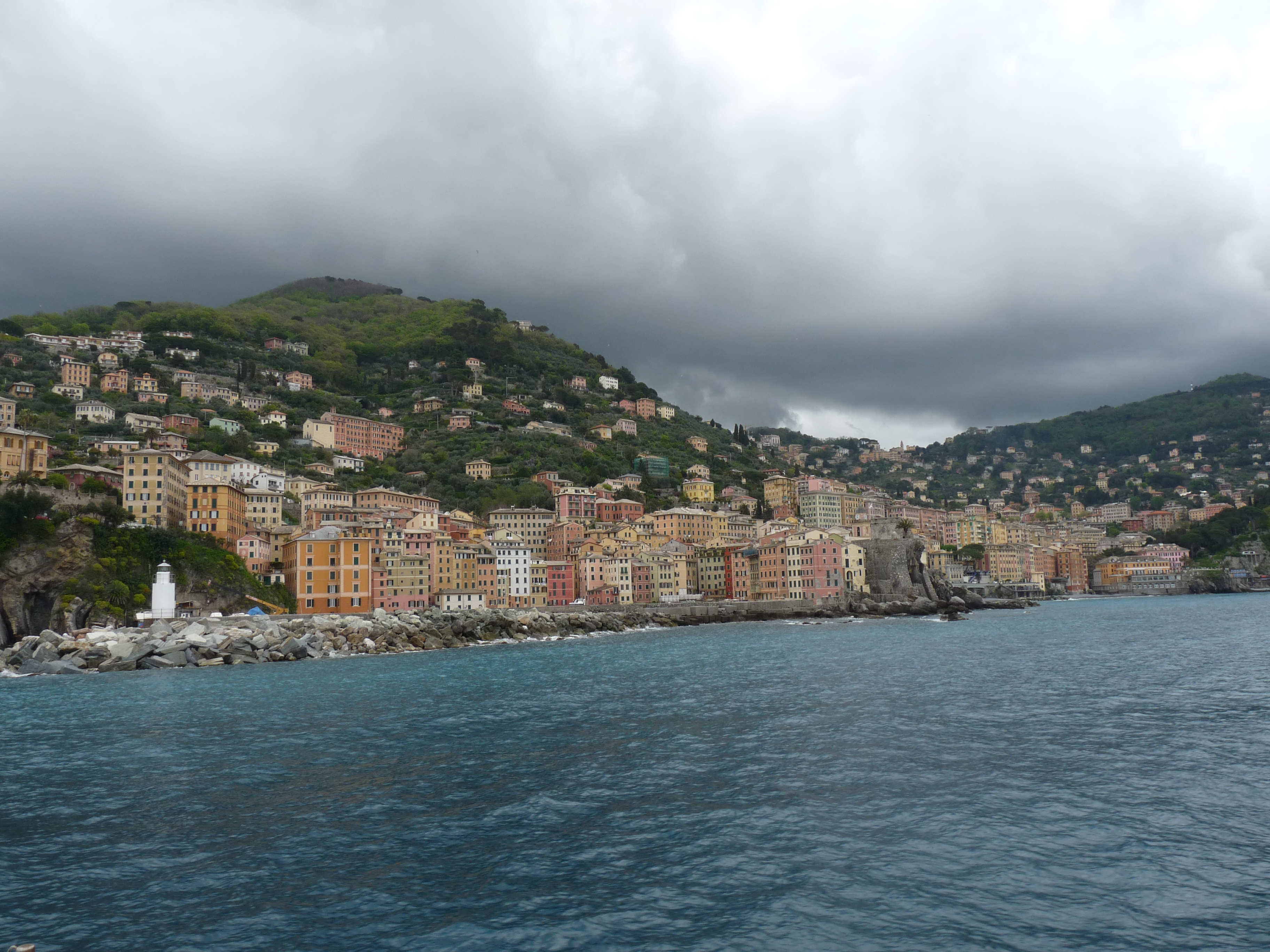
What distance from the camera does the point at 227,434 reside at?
350 feet

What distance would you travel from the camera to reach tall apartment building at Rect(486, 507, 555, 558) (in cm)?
10031

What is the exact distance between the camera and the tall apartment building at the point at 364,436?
121500 millimetres

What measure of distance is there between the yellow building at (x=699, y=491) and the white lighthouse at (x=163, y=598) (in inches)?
3552

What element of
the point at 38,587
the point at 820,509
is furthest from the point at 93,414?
the point at 820,509

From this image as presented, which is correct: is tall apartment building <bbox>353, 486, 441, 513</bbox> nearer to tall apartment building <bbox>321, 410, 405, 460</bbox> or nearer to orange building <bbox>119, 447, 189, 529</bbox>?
orange building <bbox>119, 447, 189, 529</bbox>

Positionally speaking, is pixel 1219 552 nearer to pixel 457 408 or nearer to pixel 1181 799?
pixel 457 408

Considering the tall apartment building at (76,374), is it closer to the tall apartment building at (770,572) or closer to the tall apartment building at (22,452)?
the tall apartment building at (22,452)

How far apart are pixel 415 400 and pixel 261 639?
10828cm

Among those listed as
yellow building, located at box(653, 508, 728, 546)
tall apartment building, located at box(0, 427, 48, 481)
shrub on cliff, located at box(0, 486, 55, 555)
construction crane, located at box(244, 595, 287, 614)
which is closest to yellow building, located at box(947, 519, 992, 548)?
yellow building, located at box(653, 508, 728, 546)

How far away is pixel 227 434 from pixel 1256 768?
111 m

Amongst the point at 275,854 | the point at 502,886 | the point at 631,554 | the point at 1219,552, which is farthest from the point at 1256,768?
the point at 1219,552

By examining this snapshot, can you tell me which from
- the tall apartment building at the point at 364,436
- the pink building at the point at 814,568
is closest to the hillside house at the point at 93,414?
the tall apartment building at the point at 364,436

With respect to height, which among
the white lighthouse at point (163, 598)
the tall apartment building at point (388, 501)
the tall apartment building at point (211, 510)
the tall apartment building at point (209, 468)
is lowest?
the white lighthouse at point (163, 598)

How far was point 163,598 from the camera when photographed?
52719 mm
